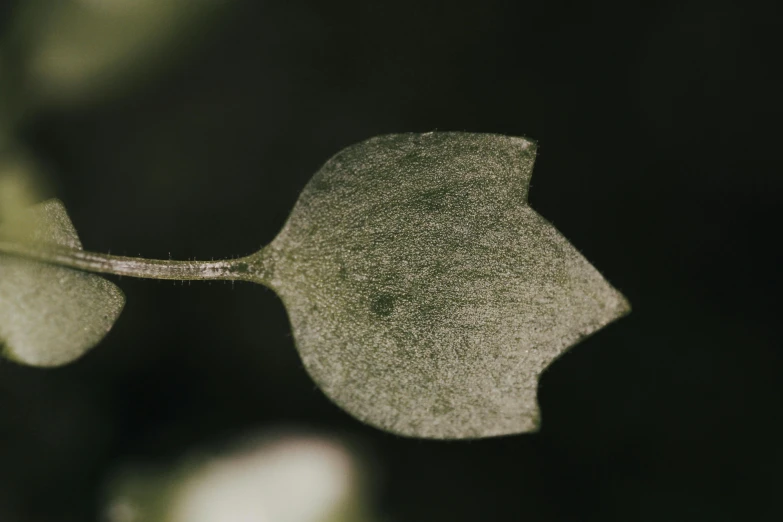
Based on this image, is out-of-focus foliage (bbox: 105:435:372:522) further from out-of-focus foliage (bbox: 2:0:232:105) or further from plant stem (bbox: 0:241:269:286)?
out-of-focus foliage (bbox: 2:0:232:105)

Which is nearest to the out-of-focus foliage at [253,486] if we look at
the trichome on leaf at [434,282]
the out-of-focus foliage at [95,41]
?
the trichome on leaf at [434,282]

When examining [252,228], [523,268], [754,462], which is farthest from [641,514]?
[252,228]

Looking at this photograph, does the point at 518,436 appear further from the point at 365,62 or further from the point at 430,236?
the point at 365,62

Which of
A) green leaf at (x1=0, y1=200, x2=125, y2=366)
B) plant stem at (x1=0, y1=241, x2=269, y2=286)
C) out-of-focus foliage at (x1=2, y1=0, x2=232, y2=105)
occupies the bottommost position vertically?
green leaf at (x1=0, y1=200, x2=125, y2=366)

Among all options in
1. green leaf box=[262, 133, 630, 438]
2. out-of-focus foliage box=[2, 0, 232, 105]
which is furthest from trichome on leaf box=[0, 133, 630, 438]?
out-of-focus foliage box=[2, 0, 232, 105]

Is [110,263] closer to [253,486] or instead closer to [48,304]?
[48,304]

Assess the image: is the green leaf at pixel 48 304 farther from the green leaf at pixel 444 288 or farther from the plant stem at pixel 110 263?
the green leaf at pixel 444 288
